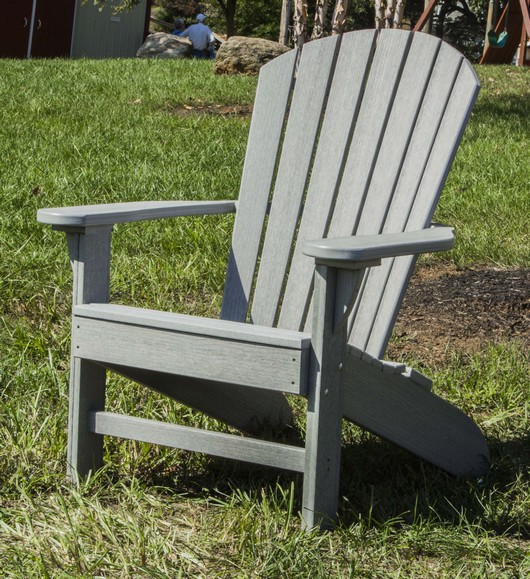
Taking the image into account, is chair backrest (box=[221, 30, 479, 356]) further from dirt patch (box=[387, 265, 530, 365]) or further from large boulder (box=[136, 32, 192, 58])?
large boulder (box=[136, 32, 192, 58])

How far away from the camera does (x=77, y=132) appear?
25.6ft

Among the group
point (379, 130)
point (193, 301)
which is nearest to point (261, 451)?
point (379, 130)

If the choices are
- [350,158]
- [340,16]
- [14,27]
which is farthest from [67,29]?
[350,158]

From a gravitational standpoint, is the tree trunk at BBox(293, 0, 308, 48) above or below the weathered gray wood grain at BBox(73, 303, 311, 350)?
above

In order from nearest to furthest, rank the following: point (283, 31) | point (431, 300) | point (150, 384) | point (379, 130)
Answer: point (150, 384) → point (379, 130) → point (431, 300) → point (283, 31)

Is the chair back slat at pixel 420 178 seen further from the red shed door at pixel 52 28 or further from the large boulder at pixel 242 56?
the red shed door at pixel 52 28

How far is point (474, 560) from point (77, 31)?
79.0ft

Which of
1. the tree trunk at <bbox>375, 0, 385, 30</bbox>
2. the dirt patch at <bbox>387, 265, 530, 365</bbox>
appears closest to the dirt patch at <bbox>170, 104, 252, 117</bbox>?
the tree trunk at <bbox>375, 0, 385, 30</bbox>

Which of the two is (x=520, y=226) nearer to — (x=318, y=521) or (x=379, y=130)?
(x=379, y=130)

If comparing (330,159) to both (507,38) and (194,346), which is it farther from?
(507,38)

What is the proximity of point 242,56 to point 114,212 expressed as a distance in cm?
1135

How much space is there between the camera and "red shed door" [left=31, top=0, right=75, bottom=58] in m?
23.4

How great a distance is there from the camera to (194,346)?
2.28 metres

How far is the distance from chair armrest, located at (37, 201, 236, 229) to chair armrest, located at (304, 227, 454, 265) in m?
0.64
